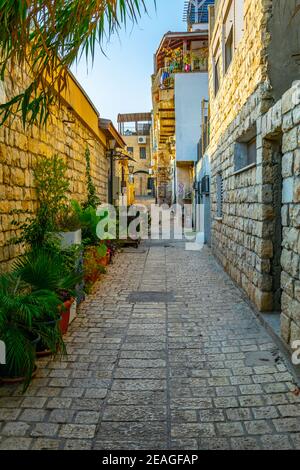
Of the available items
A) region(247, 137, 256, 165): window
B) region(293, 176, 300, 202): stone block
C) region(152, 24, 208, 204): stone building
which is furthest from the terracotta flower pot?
region(152, 24, 208, 204): stone building

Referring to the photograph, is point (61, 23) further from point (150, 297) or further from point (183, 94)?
point (183, 94)

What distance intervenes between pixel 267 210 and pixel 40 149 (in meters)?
3.38

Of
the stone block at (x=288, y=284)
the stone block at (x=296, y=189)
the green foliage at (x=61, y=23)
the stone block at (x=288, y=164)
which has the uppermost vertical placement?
the green foliage at (x=61, y=23)

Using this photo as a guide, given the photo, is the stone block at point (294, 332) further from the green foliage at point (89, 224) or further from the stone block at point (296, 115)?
the green foliage at point (89, 224)

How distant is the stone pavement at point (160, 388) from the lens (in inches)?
101

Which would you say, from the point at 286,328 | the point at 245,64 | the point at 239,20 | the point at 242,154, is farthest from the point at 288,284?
the point at 239,20

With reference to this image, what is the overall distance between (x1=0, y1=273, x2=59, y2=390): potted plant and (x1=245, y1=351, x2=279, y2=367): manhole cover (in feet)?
5.95

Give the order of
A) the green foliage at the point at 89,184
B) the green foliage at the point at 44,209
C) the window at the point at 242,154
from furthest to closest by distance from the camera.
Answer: the green foliage at the point at 89,184 → the window at the point at 242,154 → the green foliage at the point at 44,209

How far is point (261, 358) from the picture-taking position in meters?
3.86

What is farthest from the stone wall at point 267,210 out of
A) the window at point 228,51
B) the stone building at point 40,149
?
the stone building at point 40,149

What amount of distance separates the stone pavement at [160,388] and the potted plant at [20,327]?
16cm

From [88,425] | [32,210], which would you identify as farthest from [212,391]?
[32,210]

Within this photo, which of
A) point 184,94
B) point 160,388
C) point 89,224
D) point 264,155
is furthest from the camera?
point 184,94
